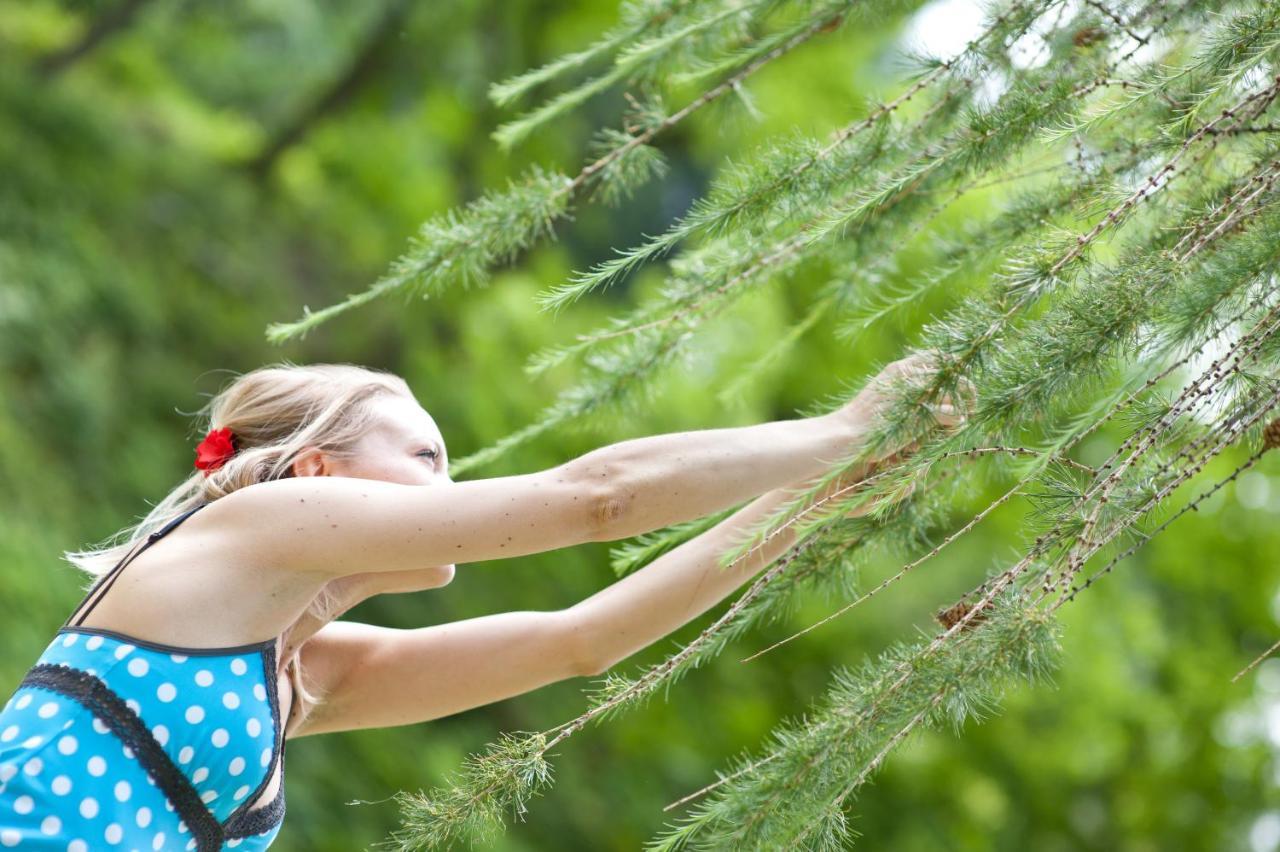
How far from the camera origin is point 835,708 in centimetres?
88

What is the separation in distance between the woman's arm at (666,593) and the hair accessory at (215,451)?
35cm

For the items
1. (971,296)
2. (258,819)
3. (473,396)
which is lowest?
(473,396)

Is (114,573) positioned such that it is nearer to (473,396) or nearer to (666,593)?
(666,593)

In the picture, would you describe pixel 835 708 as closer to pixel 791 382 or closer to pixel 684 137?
pixel 791 382

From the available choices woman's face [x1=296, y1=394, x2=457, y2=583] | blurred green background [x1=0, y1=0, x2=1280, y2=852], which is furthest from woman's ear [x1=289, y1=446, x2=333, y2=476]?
blurred green background [x1=0, y1=0, x2=1280, y2=852]

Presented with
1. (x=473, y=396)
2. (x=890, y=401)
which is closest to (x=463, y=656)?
(x=890, y=401)

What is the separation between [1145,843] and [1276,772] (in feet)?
1.54

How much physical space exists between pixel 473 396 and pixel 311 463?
3042mm

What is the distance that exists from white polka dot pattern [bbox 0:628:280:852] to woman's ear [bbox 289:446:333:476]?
17 centimetres

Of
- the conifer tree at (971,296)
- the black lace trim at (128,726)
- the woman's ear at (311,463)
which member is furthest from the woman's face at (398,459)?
the black lace trim at (128,726)

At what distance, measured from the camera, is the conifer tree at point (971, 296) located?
2.73ft

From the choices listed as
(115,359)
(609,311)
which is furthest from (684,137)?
(115,359)

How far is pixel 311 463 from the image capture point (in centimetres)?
113

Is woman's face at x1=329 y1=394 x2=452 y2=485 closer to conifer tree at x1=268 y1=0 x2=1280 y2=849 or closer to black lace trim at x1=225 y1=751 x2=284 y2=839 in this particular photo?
conifer tree at x1=268 y1=0 x2=1280 y2=849
